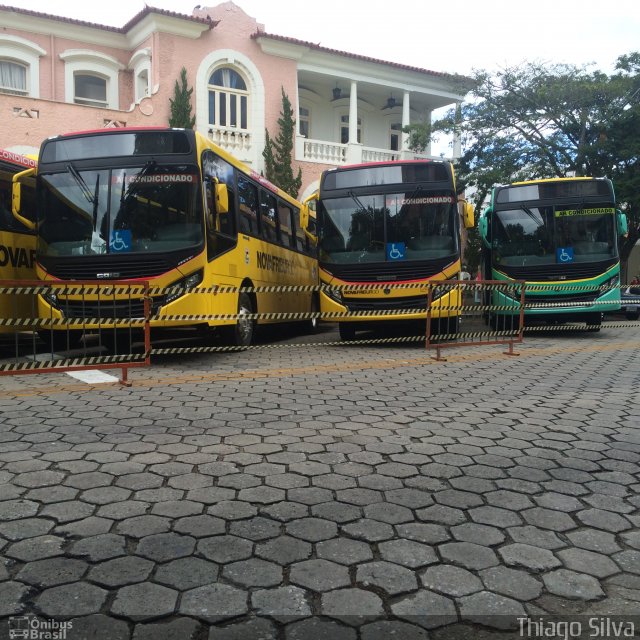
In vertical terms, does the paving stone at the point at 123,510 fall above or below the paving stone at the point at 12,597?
above

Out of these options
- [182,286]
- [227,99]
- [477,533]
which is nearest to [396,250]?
[182,286]

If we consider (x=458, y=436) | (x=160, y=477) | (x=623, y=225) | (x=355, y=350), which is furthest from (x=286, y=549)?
(x=623, y=225)

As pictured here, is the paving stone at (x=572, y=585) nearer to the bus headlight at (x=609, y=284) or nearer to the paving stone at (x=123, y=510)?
the paving stone at (x=123, y=510)

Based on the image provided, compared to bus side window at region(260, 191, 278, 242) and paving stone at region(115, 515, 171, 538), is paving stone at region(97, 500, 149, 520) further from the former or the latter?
bus side window at region(260, 191, 278, 242)

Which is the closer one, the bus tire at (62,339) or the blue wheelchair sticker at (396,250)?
the bus tire at (62,339)

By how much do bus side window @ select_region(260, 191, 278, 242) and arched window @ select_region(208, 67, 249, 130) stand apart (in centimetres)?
1035

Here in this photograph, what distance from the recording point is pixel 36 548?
2.58 m

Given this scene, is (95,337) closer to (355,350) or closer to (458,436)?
(355,350)

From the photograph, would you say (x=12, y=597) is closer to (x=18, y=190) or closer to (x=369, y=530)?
(x=369, y=530)

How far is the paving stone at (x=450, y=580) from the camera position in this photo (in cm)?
229

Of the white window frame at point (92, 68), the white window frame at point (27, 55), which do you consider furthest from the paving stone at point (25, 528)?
the white window frame at point (92, 68)

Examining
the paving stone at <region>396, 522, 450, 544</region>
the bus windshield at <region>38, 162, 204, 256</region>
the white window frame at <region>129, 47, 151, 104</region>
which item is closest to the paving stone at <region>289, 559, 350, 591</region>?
the paving stone at <region>396, 522, 450, 544</region>

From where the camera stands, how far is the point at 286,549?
260 cm

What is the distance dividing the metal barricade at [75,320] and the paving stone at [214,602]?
468 centimetres
